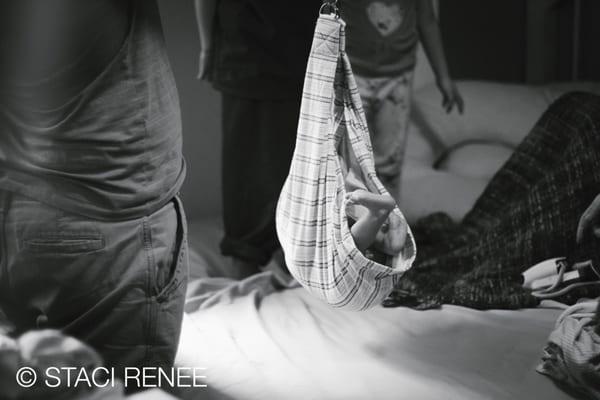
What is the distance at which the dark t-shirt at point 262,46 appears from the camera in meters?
1.38

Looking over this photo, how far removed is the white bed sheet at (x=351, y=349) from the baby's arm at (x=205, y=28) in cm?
42

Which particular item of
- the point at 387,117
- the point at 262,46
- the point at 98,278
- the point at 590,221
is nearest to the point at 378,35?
the point at 387,117

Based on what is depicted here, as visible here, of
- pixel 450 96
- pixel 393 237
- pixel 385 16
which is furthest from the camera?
pixel 450 96

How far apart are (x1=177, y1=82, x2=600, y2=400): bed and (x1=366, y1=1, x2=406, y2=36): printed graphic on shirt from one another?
1.91 feet

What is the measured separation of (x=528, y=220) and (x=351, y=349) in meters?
0.53

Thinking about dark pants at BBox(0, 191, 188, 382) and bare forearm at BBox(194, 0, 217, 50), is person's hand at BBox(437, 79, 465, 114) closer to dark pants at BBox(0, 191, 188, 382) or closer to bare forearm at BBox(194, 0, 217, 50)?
bare forearm at BBox(194, 0, 217, 50)

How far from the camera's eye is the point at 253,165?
1495mm

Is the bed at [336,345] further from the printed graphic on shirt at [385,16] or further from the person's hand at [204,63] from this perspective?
the printed graphic on shirt at [385,16]

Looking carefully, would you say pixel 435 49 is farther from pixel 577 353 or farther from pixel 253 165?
pixel 577 353

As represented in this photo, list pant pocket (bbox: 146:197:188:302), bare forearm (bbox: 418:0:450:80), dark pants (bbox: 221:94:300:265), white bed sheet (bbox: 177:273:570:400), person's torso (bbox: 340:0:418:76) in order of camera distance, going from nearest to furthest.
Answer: pant pocket (bbox: 146:197:188:302) → white bed sheet (bbox: 177:273:570:400) → dark pants (bbox: 221:94:300:265) → person's torso (bbox: 340:0:418:76) → bare forearm (bbox: 418:0:450:80)

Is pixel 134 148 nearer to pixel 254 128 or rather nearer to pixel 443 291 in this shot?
pixel 254 128

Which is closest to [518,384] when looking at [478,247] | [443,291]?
[443,291]

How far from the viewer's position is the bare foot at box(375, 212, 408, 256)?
1.06 meters

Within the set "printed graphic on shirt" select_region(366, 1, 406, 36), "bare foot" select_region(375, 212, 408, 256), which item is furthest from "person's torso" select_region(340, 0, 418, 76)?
"bare foot" select_region(375, 212, 408, 256)
